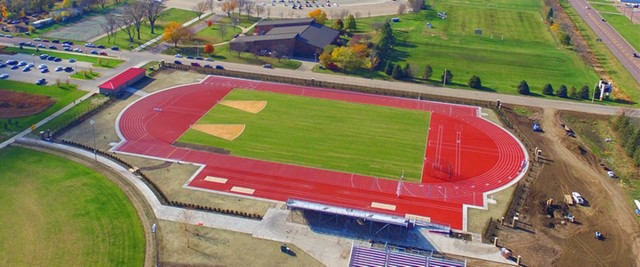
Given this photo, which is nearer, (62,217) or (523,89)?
(62,217)

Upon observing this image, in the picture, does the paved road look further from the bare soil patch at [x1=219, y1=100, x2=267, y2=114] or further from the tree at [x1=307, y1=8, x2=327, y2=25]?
the bare soil patch at [x1=219, y1=100, x2=267, y2=114]

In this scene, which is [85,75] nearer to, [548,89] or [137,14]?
[137,14]

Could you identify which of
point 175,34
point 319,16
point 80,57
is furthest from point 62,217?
point 319,16

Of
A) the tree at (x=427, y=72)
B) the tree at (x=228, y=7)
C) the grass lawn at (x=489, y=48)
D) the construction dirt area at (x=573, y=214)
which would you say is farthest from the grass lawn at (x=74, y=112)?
the construction dirt area at (x=573, y=214)

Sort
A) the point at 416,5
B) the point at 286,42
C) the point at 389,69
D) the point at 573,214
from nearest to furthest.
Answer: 1. the point at 573,214
2. the point at 389,69
3. the point at 286,42
4. the point at 416,5

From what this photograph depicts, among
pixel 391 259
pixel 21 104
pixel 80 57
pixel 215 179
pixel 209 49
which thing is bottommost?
pixel 391 259

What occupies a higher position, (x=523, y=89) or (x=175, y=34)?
(x=175, y=34)

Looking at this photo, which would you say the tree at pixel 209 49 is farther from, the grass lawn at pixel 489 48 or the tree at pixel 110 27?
the grass lawn at pixel 489 48

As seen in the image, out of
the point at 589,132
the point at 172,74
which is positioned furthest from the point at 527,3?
the point at 172,74
